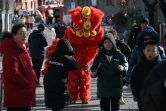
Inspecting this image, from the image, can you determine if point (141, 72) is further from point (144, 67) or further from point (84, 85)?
point (84, 85)

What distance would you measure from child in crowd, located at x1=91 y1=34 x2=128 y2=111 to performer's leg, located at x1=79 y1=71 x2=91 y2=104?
7.94 feet

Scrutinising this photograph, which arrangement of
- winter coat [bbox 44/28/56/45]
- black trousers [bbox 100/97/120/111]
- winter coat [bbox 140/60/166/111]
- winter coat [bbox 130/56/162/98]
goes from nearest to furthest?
winter coat [bbox 140/60/166/111] < winter coat [bbox 130/56/162/98] < black trousers [bbox 100/97/120/111] < winter coat [bbox 44/28/56/45]

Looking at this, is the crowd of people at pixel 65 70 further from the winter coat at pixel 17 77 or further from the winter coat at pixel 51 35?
the winter coat at pixel 51 35

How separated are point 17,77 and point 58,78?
1451 mm

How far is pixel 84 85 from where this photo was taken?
12.0m

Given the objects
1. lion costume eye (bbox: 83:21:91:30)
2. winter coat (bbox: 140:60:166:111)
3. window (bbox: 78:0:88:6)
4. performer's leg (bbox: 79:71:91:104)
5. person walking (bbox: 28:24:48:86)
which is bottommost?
performer's leg (bbox: 79:71:91:104)

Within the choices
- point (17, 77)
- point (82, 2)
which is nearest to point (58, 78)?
point (17, 77)

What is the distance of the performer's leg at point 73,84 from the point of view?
39.0ft

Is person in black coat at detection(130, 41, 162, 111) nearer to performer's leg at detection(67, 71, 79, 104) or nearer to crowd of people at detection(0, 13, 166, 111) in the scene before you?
crowd of people at detection(0, 13, 166, 111)

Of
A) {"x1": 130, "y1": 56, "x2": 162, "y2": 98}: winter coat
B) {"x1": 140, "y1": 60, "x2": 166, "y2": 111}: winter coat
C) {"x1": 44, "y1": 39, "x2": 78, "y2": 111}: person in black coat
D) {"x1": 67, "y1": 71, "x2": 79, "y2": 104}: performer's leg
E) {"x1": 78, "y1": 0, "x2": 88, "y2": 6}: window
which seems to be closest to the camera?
{"x1": 140, "y1": 60, "x2": 166, "y2": 111}: winter coat

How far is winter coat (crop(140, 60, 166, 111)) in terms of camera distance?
13.7ft

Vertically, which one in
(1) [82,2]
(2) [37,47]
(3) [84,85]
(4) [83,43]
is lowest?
(3) [84,85]

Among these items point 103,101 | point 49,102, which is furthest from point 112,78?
point 49,102

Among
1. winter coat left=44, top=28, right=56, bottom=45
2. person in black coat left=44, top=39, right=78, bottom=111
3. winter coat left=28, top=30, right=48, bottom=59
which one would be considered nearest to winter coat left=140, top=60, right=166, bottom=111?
person in black coat left=44, top=39, right=78, bottom=111
